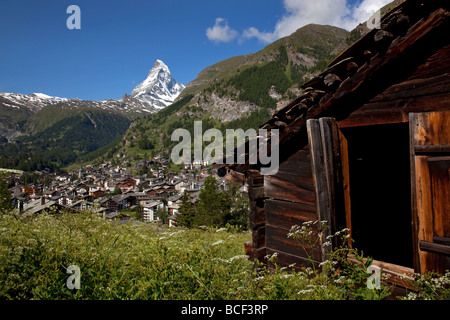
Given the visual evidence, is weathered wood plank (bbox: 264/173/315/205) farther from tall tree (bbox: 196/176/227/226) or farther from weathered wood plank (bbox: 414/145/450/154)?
tall tree (bbox: 196/176/227/226)

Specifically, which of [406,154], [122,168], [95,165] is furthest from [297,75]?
[406,154]

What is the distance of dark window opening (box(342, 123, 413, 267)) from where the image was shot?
19.6ft

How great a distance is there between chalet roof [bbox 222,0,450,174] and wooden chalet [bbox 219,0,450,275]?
0.04 feet

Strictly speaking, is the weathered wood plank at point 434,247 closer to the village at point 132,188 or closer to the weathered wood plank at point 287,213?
the weathered wood plank at point 287,213

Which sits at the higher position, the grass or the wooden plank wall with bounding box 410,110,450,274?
the wooden plank wall with bounding box 410,110,450,274

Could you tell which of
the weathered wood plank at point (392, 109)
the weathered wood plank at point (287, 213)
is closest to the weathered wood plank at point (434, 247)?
the weathered wood plank at point (287, 213)

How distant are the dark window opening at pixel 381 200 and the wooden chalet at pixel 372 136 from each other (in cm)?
10

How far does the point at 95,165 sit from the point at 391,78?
707ft

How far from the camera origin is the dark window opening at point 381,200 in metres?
5.99

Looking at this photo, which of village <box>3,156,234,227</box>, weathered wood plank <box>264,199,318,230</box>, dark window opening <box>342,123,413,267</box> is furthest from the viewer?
village <box>3,156,234,227</box>

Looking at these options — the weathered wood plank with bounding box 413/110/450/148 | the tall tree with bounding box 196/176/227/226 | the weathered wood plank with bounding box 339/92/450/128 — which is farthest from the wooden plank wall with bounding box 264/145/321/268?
the tall tree with bounding box 196/176/227/226

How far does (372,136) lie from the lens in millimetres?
5305

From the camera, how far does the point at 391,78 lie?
3.57 m
